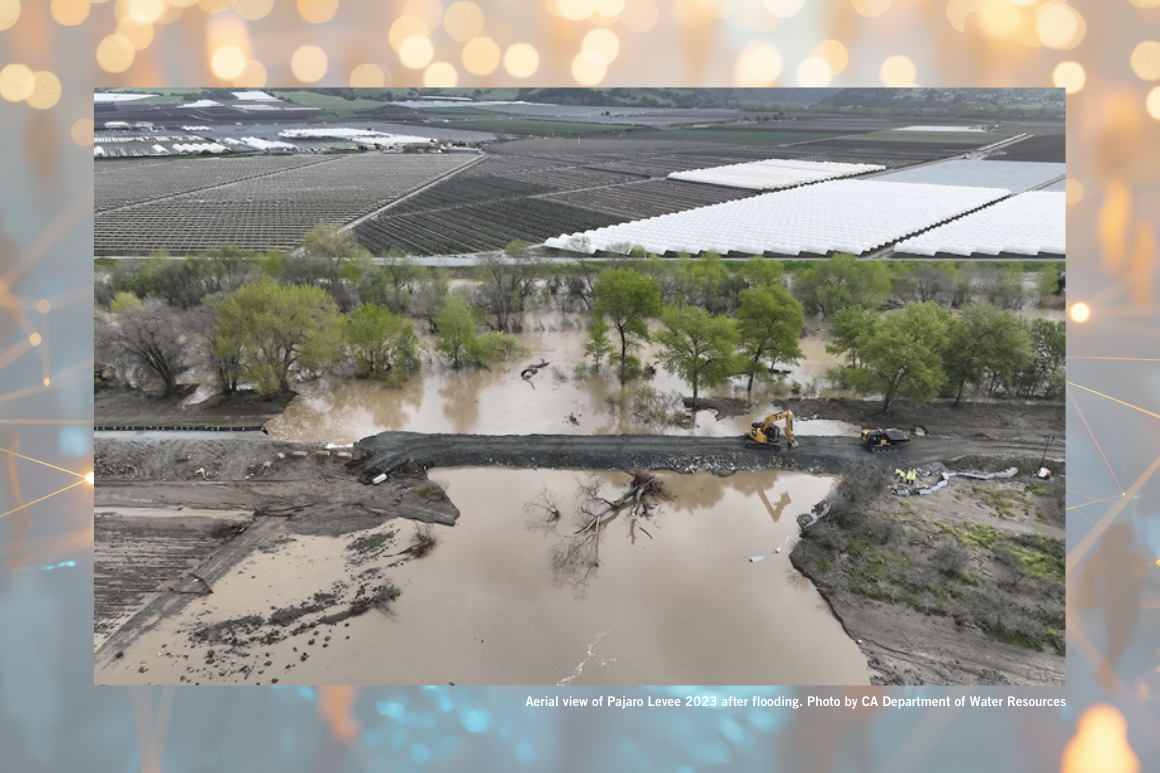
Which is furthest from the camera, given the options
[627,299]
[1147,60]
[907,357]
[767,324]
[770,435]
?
[627,299]

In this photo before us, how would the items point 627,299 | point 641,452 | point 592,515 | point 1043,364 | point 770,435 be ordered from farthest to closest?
point 627,299
point 1043,364
point 770,435
point 641,452
point 592,515

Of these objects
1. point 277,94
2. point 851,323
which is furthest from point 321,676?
point 851,323

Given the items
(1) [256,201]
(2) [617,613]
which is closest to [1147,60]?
(2) [617,613]

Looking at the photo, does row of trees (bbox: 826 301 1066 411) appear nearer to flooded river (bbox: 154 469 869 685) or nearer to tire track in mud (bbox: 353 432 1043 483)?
tire track in mud (bbox: 353 432 1043 483)

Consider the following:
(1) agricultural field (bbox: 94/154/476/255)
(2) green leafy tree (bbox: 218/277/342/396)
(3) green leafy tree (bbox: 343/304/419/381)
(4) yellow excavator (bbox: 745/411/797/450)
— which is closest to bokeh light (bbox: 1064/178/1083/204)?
(4) yellow excavator (bbox: 745/411/797/450)

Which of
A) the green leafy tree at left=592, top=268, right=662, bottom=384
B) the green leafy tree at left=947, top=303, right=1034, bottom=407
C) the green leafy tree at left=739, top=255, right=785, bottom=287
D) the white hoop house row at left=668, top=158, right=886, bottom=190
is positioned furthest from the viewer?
the white hoop house row at left=668, top=158, right=886, bottom=190

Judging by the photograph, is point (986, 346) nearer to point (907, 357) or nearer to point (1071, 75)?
point (907, 357)

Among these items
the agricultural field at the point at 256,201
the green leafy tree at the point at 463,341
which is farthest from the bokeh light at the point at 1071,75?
the agricultural field at the point at 256,201
